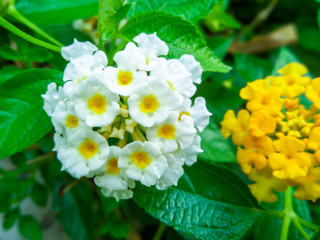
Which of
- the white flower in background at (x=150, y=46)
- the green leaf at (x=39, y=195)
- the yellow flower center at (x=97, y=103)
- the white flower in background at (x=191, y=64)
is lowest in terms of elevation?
the green leaf at (x=39, y=195)

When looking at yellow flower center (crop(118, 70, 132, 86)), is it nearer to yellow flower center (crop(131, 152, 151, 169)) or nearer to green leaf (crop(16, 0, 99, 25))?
yellow flower center (crop(131, 152, 151, 169))

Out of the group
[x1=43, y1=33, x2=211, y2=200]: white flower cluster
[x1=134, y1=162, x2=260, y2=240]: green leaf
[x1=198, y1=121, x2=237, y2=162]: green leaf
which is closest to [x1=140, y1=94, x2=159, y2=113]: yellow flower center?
[x1=43, y1=33, x2=211, y2=200]: white flower cluster

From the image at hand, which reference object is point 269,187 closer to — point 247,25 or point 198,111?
point 198,111

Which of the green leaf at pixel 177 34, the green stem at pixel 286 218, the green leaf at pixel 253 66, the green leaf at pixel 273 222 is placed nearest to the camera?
the green leaf at pixel 177 34

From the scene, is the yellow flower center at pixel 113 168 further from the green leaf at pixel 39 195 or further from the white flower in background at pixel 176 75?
the green leaf at pixel 39 195

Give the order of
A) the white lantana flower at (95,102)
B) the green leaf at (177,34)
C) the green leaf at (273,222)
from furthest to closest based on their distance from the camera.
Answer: the green leaf at (273,222), the green leaf at (177,34), the white lantana flower at (95,102)

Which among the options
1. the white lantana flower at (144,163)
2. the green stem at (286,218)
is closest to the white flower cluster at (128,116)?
the white lantana flower at (144,163)

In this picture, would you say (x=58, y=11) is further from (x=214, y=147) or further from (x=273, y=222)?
(x=273, y=222)
